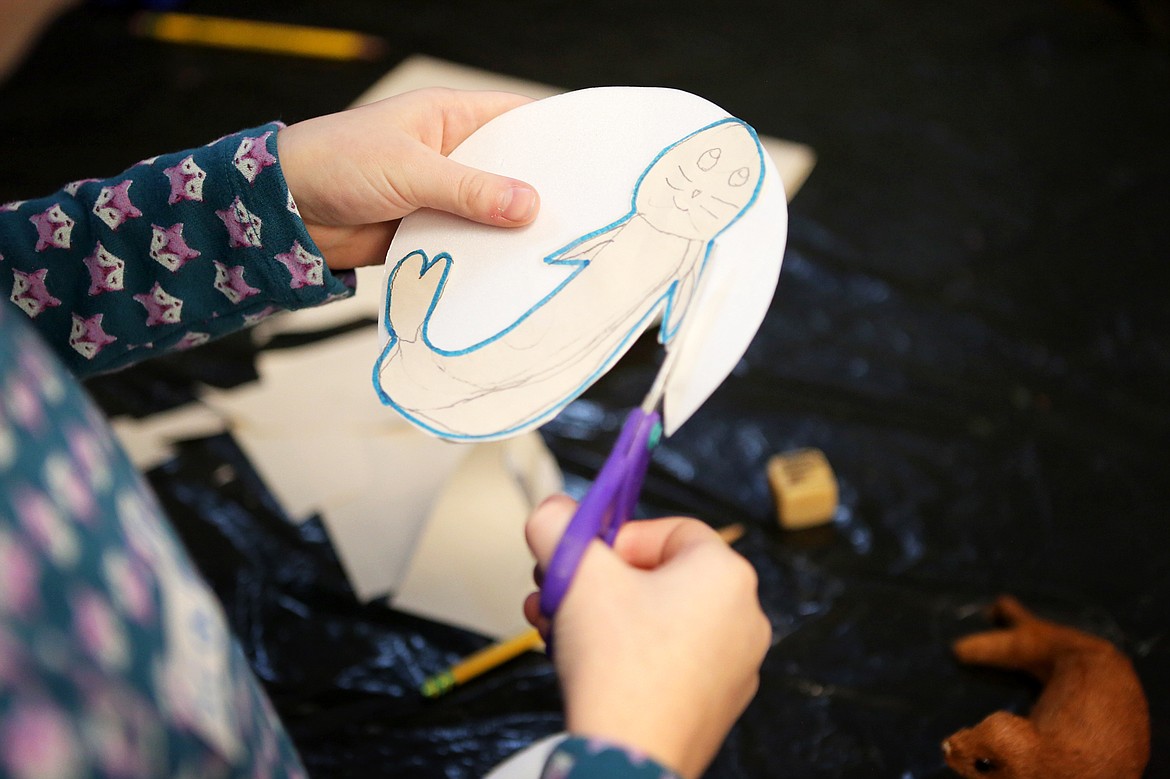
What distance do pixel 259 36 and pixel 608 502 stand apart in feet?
3.49

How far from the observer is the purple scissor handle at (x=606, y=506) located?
386 mm

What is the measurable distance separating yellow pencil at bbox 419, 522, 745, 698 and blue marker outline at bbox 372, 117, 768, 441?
22 centimetres

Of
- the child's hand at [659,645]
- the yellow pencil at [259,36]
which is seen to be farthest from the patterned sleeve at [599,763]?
the yellow pencil at [259,36]

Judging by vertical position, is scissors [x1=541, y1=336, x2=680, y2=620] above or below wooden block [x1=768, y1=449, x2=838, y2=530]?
above

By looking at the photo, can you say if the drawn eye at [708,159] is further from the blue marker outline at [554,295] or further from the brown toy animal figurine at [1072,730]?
the brown toy animal figurine at [1072,730]

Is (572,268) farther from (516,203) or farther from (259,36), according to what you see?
(259,36)

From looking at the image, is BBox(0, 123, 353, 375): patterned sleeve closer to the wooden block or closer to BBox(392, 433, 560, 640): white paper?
BBox(392, 433, 560, 640): white paper

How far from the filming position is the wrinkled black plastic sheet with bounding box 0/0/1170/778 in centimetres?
64

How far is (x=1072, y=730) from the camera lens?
1.70 feet

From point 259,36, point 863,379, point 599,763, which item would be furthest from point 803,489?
point 259,36

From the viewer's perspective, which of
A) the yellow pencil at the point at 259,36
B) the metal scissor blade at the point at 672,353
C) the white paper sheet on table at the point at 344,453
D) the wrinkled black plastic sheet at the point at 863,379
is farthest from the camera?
the yellow pencil at the point at 259,36

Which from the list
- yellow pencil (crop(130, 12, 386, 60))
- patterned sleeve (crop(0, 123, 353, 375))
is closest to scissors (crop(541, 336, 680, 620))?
patterned sleeve (crop(0, 123, 353, 375))

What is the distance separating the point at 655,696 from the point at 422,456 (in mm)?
477

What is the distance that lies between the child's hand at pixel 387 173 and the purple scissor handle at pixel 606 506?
0.54 feet
